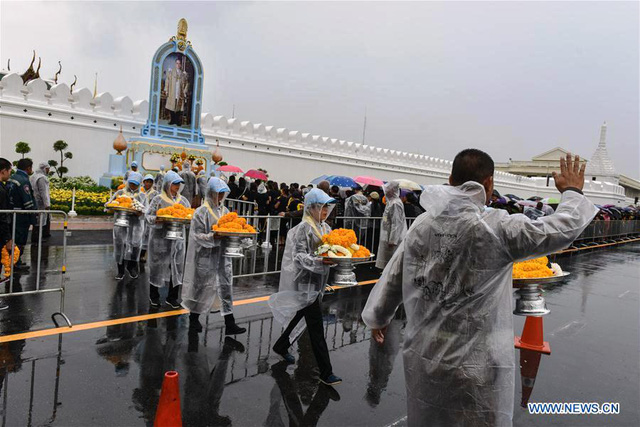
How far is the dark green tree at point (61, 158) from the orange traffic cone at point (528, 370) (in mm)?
17233

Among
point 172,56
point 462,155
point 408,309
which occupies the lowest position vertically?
point 408,309

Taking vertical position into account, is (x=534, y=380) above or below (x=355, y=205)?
below

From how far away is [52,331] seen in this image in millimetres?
5219

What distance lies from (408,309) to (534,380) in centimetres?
323

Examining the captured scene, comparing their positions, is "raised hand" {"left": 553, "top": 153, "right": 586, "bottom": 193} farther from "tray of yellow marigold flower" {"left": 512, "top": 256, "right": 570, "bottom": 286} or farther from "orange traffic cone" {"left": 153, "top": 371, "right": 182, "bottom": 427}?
"orange traffic cone" {"left": 153, "top": 371, "right": 182, "bottom": 427}

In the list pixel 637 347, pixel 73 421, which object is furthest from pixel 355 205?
pixel 73 421

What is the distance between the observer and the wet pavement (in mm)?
3742

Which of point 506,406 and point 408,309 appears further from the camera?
point 408,309

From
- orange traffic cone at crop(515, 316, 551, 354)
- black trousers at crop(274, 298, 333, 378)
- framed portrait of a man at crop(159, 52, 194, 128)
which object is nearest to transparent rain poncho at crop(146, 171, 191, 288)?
black trousers at crop(274, 298, 333, 378)

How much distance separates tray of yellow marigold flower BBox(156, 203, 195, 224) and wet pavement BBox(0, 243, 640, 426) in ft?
4.29

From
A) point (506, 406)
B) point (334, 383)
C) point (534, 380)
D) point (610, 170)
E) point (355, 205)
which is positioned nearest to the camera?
point (506, 406)

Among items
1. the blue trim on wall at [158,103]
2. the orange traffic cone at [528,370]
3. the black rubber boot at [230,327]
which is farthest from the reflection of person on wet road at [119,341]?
the blue trim on wall at [158,103]

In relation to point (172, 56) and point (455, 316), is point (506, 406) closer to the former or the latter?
point (455, 316)

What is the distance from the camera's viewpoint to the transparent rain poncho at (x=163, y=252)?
21.3ft
